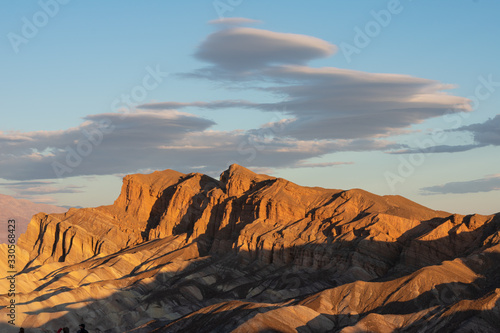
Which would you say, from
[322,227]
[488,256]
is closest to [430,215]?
[322,227]

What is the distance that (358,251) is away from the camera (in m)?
174

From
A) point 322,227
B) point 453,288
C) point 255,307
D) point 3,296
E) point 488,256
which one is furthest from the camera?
point 322,227

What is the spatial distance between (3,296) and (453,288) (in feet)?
305

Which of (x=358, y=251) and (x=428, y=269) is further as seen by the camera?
(x=358, y=251)

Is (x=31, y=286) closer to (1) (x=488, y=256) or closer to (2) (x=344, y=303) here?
(2) (x=344, y=303)

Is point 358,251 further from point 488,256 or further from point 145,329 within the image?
point 145,329

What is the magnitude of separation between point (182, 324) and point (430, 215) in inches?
3196

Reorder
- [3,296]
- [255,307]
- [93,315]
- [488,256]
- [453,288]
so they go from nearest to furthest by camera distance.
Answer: [255,307] → [453,288] → [488,256] → [93,315] → [3,296]

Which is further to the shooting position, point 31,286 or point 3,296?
point 31,286

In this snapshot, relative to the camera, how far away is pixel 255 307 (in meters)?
132

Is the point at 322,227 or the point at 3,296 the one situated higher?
the point at 322,227

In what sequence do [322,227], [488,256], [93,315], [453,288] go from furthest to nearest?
[322,227] < [93,315] < [488,256] < [453,288]

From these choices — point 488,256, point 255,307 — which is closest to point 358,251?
point 488,256

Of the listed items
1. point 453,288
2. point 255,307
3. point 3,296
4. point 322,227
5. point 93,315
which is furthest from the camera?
point 322,227
